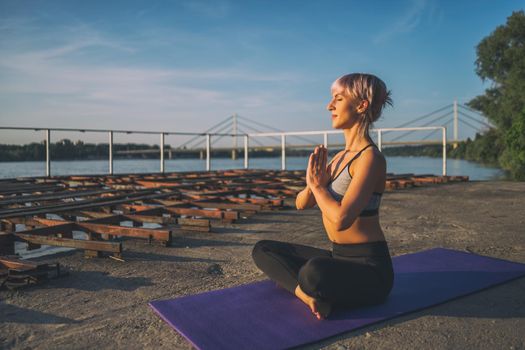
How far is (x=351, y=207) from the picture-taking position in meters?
1.65

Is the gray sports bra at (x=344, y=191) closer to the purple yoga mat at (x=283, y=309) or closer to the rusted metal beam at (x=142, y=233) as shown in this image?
the purple yoga mat at (x=283, y=309)

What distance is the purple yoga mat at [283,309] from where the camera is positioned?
1631 mm

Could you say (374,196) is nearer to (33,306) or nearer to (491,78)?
(33,306)

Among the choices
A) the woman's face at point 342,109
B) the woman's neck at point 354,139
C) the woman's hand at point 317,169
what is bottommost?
the woman's hand at point 317,169

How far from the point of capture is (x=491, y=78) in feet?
74.0

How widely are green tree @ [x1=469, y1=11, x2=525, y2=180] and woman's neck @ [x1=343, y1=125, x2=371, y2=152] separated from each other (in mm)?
18829

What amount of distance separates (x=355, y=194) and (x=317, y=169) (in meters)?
0.22

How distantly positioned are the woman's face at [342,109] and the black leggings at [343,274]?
0.55 meters

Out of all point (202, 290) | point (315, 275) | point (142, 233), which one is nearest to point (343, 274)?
point (315, 275)

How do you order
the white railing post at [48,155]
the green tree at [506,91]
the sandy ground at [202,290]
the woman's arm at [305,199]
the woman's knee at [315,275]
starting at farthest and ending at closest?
the green tree at [506,91] < the white railing post at [48,155] < the woman's arm at [305,199] < the woman's knee at [315,275] < the sandy ground at [202,290]

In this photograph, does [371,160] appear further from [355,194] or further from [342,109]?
[342,109]

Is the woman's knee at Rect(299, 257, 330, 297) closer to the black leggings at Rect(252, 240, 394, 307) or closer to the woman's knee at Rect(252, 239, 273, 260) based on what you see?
the black leggings at Rect(252, 240, 394, 307)

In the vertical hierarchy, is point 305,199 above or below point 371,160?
below

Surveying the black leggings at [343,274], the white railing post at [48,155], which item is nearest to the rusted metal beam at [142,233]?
the black leggings at [343,274]
